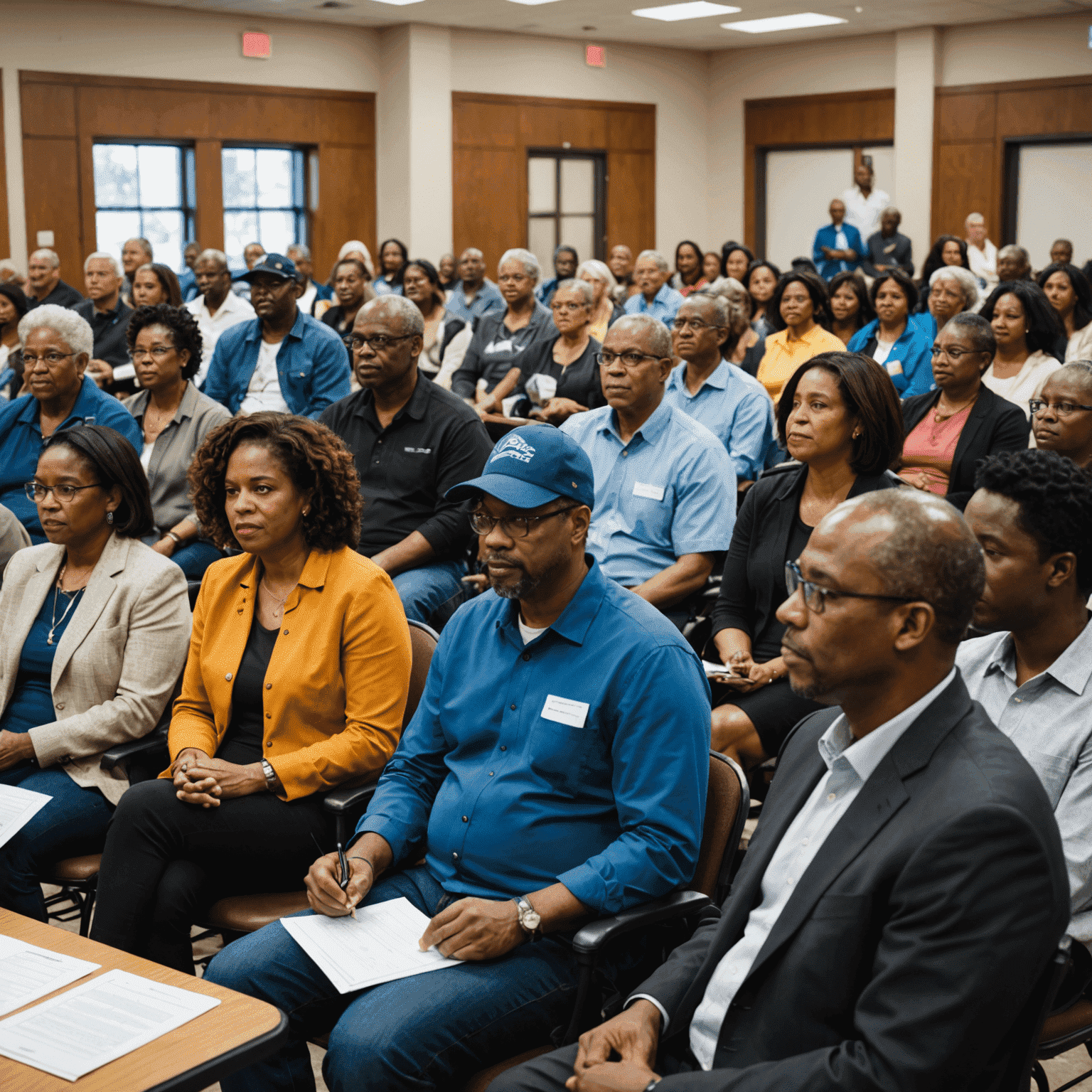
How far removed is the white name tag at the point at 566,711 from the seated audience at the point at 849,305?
5.83m

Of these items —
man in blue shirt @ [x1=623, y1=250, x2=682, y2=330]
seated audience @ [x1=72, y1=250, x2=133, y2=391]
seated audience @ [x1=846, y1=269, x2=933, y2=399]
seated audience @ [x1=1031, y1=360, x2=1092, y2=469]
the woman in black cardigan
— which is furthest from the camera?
man in blue shirt @ [x1=623, y1=250, x2=682, y2=330]

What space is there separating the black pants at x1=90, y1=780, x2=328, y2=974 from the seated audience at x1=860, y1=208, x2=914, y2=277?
467 inches

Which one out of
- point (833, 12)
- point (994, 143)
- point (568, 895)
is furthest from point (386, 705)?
point (994, 143)

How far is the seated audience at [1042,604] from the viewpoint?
1969 millimetres

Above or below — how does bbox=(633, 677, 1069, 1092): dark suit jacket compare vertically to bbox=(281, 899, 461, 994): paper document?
above

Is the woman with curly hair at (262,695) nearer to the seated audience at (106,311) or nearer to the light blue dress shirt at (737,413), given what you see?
the light blue dress shirt at (737,413)

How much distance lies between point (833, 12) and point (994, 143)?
236 centimetres

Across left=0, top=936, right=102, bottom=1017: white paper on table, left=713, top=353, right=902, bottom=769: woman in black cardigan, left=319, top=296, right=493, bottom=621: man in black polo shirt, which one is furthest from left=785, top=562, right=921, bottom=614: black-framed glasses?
left=319, top=296, right=493, bottom=621: man in black polo shirt

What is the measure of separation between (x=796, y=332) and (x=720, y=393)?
1.59 metres

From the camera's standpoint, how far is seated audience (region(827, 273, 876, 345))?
7445 mm

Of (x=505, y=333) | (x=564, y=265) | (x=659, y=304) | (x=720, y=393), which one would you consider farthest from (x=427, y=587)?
(x=564, y=265)

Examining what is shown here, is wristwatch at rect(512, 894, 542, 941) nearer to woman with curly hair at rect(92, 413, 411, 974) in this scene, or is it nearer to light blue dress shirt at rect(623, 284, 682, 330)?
woman with curly hair at rect(92, 413, 411, 974)

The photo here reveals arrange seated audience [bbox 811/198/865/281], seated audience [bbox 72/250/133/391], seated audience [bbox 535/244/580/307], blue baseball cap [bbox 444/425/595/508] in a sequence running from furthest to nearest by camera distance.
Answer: seated audience [bbox 811/198/865/281] → seated audience [bbox 535/244/580/307] → seated audience [bbox 72/250/133/391] → blue baseball cap [bbox 444/425/595/508]

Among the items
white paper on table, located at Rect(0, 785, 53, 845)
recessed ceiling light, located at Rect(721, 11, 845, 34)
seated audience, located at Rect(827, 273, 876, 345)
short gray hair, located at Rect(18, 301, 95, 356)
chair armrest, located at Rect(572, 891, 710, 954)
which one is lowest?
white paper on table, located at Rect(0, 785, 53, 845)
